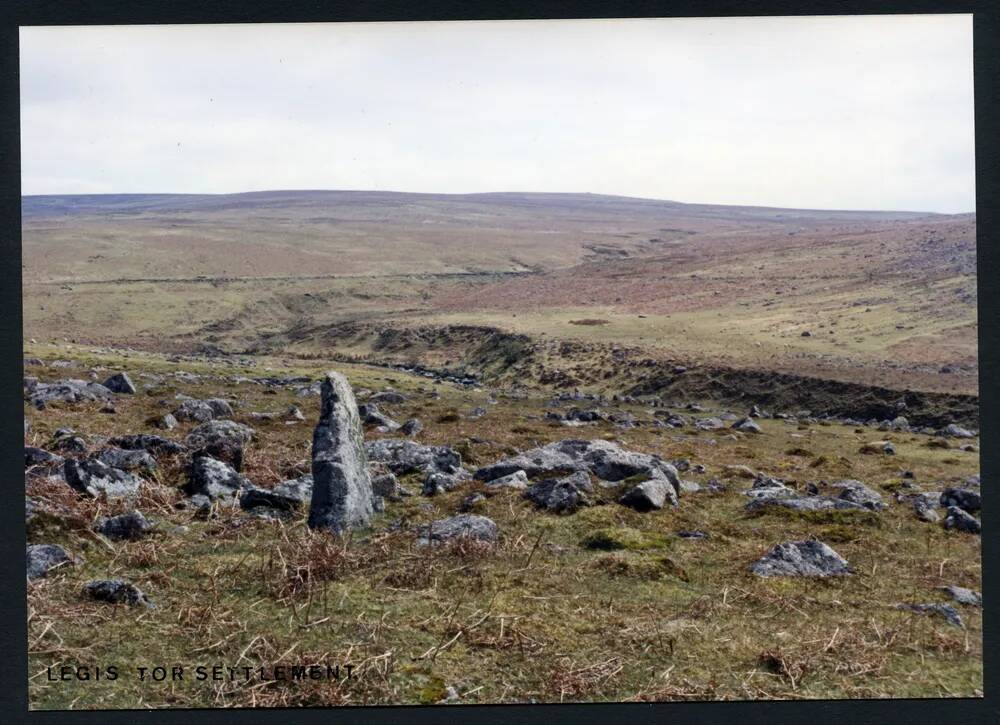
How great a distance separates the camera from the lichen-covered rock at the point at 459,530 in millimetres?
12070

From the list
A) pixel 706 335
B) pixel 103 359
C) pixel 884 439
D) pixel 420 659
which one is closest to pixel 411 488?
pixel 420 659

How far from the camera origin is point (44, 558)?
10.5 meters

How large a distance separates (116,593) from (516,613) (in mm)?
4779

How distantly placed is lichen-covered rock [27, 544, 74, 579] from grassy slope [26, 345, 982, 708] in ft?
0.63

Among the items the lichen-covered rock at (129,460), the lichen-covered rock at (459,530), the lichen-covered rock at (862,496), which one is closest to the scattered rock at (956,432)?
the lichen-covered rock at (862,496)

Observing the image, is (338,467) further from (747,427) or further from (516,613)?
(747,427)

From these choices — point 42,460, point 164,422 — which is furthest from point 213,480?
point 164,422

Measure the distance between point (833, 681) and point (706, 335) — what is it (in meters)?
41.5

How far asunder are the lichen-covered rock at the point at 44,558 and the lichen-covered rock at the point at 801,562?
9230 millimetres

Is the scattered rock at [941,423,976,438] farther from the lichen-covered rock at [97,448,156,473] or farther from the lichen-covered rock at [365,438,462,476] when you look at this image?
the lichen-covered rock at [97,448,156,473]

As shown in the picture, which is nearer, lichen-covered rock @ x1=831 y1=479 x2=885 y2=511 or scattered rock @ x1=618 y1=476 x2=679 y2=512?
scattered rock @ x1=618 y1=476 x2=679 y2=512

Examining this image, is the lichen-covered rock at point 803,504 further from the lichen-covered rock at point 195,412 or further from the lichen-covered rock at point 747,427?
the lichen-covered rock at point 195,412

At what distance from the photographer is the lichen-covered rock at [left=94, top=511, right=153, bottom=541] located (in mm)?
11664

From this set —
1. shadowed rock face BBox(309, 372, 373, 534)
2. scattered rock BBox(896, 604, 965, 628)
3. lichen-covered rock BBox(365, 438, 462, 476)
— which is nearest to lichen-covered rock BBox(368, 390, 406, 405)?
lichen-covered rock BBox(365, 438, 462, 476)
